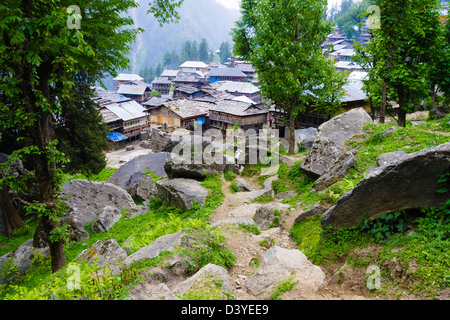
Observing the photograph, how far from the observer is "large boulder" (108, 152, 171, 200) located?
22077 mm

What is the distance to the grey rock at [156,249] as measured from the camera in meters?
7.13

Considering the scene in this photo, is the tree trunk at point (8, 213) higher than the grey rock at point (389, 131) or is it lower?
lower

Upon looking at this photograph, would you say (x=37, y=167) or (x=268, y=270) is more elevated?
(x=37, y=167)

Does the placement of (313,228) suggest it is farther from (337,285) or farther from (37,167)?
(37,167)

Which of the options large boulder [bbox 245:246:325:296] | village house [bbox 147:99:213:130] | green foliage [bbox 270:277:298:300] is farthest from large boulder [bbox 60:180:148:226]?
village house [bbox 147:99:213:130]

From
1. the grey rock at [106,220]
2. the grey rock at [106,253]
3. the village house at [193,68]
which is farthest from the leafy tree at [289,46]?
the village house at [193,68]

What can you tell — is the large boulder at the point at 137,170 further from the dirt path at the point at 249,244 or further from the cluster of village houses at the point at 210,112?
the cluster of village houses at the point at 210,112

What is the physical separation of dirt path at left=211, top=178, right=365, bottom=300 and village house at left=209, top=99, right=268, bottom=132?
36115mm

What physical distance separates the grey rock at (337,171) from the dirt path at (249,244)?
1989 millimetres

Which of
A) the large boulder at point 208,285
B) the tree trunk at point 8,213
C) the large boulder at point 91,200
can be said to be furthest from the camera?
the tree trunk at point 8,213

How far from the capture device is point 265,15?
2023 cm

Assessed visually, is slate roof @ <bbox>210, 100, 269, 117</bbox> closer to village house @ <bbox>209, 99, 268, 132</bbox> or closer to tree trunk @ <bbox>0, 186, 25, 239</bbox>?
village house @ <bbox>209, 99, 268, 132</bbox>

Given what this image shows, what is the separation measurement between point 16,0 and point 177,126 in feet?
151
